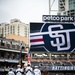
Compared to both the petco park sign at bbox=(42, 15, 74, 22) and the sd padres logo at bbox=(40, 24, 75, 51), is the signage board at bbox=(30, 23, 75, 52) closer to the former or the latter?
the sd padres logo at bbox=(40, 24, 75, 51)

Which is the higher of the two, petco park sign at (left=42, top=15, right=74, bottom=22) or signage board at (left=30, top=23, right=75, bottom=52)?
petco park sign at (left=42, top=15, right=74, bottom=22)

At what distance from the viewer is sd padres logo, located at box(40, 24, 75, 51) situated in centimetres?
3316

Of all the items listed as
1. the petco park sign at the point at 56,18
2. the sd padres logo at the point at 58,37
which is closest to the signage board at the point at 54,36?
the sd padres logo at the point at 58,37

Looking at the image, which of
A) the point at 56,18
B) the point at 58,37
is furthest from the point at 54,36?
the point at 56,18

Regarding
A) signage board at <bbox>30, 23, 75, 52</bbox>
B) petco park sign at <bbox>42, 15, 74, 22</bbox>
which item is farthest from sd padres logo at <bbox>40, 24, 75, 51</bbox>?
petco park sign at <bbox>42, 15, 74, 22</bbox>

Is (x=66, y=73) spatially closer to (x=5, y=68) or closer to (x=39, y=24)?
(x=39, y=24)

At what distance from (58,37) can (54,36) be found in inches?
17.4

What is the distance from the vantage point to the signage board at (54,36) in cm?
3306

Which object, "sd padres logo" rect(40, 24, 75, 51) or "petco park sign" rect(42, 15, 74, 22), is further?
"petco park sign" rect(42, 15, 74, 22)

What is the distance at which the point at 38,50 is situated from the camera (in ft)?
108

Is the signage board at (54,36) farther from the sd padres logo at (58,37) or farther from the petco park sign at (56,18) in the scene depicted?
the petco park sign at (56,18)

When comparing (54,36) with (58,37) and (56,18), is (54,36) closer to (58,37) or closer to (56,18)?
(58,37)

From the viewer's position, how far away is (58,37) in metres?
33.2

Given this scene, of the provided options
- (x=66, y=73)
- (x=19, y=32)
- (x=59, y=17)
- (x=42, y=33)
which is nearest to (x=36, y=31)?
(x=42, y=33)
